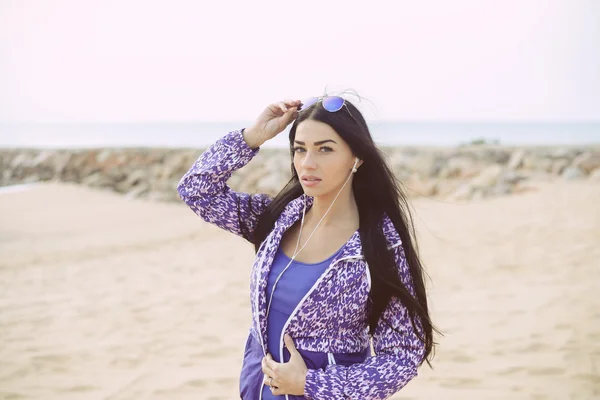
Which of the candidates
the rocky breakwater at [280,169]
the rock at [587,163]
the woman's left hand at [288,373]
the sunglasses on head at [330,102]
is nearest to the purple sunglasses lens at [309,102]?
the sunglasses on head at [330,102]

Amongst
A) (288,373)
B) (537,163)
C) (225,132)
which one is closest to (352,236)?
(288,373)

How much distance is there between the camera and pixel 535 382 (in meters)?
4.12

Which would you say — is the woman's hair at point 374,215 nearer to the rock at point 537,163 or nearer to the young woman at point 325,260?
the young woman at point 325,260

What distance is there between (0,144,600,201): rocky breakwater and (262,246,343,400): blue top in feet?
35.4

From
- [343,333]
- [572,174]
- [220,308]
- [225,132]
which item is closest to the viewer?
[343,333]

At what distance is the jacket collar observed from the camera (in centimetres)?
201

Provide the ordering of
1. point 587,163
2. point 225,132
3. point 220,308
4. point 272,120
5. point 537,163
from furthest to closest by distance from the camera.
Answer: point 225,132
point 537,163
point 587,163
point 220,308
point 272,120

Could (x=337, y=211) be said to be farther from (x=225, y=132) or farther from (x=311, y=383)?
(x=225, y=132)

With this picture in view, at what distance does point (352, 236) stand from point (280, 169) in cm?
1340

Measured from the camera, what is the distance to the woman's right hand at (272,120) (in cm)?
234

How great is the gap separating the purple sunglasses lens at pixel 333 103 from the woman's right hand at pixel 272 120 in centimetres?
22

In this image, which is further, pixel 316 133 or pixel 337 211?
pixel 337 211

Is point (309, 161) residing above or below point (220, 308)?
above

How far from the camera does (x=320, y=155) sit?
7.00 ft
